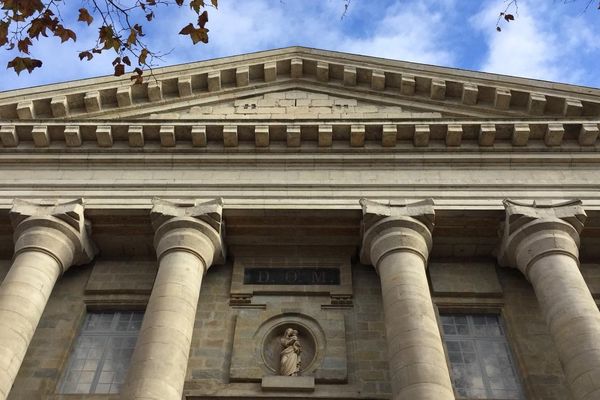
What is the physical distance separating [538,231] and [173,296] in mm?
8409

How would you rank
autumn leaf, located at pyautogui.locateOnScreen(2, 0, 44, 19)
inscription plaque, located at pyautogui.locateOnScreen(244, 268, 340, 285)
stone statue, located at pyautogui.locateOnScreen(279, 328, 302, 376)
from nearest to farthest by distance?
autumn leaf, located at pyautogui.locateOnScreen(2, 0, 44, 19), stone statue, located at pyautogui.locateOnScreen(279, 328, 302, 376), inscription plaque, located at pyautogui.locateOnScreen(244, 268, 340, 285)

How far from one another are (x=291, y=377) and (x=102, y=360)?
178 inches

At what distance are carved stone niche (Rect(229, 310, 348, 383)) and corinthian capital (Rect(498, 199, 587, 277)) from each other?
14.5ft

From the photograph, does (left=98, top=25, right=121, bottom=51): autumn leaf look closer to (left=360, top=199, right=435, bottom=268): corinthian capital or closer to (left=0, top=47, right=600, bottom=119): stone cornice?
(left=360, top=199, right=435, bottom=268): corinthian capital

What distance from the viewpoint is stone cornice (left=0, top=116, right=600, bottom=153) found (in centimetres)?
1733

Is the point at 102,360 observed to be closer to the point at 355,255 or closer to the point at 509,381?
the point at 355,255

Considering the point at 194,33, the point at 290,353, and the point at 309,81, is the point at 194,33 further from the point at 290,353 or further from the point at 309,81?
the point at 309,81

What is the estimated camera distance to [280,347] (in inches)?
604

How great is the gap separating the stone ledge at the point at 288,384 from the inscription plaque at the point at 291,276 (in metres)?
2.91

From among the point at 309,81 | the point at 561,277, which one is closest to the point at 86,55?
the point at 561,277

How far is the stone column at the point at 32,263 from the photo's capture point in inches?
523

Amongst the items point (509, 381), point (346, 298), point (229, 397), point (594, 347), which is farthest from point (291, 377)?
point (594, 347)

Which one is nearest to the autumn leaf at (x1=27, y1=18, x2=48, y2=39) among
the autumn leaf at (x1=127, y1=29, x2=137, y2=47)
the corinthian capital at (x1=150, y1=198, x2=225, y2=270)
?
the autumn leaf at (x1=127, y1=29, x2=137, y2=47)

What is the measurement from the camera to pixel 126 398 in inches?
478
